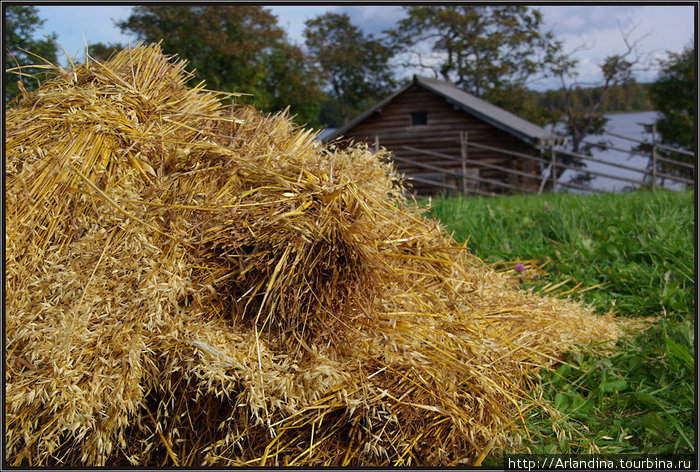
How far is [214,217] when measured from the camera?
2.18 meters

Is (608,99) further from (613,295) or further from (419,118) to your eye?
(613,295)

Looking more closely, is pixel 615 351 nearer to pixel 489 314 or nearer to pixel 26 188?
pixel 489 314

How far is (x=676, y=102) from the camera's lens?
85.4ft

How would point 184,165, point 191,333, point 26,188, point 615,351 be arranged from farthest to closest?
point 615,351
point 184,165
point 26,188
point 191,333

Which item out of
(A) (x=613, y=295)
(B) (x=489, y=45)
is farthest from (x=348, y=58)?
(A) (x=613, y=295)

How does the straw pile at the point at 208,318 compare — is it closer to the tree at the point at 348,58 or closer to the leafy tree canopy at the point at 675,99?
the leafy tree canopy at the point at 675,99

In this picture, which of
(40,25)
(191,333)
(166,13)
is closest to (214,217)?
(191,333)

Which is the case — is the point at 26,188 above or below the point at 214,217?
above

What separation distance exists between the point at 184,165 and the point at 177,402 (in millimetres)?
955

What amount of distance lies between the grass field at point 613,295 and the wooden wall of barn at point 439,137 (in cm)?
1355

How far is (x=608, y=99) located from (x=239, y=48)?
23207 millimetres

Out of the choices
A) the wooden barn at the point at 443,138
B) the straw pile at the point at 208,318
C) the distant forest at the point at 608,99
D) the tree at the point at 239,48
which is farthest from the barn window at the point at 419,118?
the straw pile at the point at 208,318

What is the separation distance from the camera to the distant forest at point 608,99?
32281 millimetres

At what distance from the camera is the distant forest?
32.3 m
